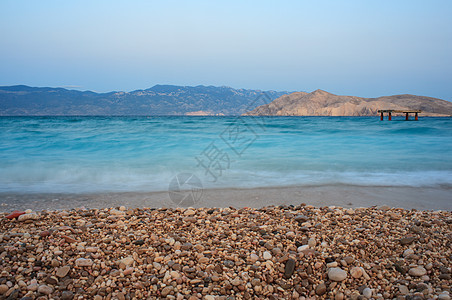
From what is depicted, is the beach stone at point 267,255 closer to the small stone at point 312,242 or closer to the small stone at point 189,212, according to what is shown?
the small stone at point 312,242

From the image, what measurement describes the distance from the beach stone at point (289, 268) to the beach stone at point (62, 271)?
1.63m

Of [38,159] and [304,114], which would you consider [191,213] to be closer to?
[38,159]

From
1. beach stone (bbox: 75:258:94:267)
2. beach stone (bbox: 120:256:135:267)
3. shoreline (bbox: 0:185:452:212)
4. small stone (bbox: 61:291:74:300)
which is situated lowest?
shoreline (bbox: 0:185:452:212)

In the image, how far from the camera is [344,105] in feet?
308

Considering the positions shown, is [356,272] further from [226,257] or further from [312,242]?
[226,257]

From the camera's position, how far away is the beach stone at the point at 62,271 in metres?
2.15

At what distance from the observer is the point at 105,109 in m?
109

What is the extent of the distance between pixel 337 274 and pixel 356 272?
6.1 inches

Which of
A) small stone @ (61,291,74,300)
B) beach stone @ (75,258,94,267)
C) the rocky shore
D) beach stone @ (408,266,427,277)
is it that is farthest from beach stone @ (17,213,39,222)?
beach stone @ (408,266,427,277)

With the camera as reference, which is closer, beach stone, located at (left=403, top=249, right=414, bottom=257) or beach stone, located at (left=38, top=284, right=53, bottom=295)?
beach stone, located at (left=38, top=284, right=53, bottom=295)

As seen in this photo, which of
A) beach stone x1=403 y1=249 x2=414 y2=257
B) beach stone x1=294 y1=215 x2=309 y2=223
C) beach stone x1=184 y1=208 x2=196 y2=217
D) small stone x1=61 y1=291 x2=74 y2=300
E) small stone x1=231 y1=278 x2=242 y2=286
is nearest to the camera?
small stone x1=61 y1=291 x2=74 y2=300

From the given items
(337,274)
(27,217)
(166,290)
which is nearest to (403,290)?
(337,274)

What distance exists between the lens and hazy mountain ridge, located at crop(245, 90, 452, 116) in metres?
88.8

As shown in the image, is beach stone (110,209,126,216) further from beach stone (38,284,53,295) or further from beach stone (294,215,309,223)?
beach stone (294,215,309,223)
